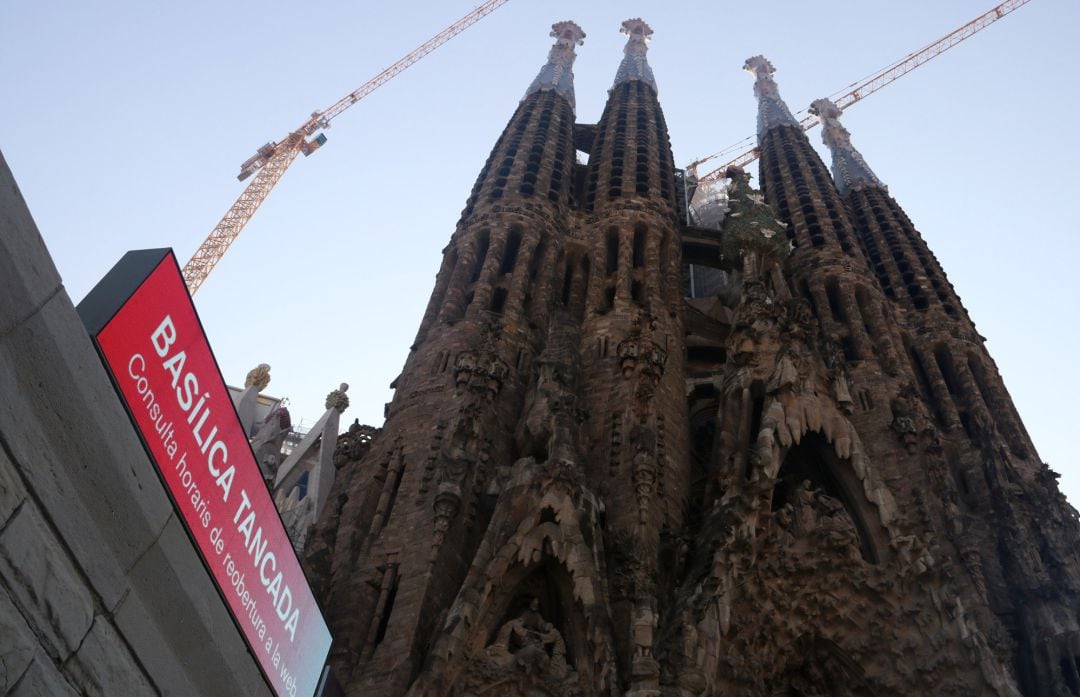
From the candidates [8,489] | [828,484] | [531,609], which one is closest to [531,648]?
[531,609]

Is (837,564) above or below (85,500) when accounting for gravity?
above

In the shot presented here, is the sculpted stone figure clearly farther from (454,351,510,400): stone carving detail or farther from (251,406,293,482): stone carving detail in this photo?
(251,406,293,482): stone carving detail

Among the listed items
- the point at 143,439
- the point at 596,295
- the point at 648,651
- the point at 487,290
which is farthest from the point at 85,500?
the point at 596,295

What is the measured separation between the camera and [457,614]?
43.5 ft

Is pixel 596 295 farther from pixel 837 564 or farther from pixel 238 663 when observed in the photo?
pixel 238 663

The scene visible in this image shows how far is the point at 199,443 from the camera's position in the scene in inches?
276

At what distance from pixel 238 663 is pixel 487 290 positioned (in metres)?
16.5

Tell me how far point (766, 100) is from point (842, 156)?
19.2ft

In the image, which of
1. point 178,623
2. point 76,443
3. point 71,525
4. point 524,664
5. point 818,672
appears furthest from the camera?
point 818,672

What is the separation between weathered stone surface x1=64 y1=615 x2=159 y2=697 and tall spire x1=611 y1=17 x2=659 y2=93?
3882 centimetres

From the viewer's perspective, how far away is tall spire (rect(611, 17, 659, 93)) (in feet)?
140

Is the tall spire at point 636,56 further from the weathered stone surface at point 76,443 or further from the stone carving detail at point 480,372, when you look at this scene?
the weathered stone surface at point 76,443

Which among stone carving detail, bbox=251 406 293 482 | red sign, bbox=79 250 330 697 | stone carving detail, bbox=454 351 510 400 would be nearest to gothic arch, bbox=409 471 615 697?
stone carving detail, bbox=454 351 510 400

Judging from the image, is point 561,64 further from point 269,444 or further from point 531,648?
point 531,648
